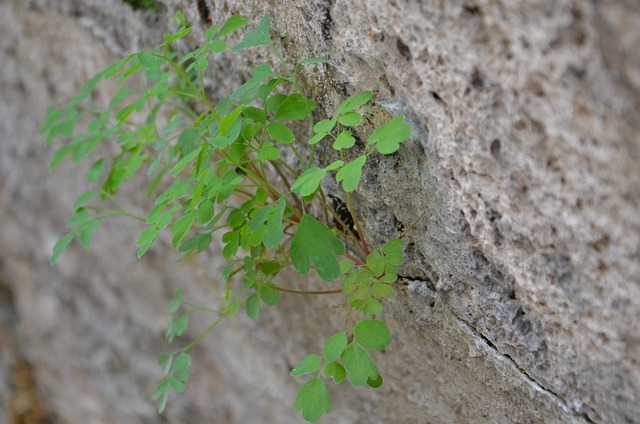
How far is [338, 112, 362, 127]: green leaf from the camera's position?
1108 mm

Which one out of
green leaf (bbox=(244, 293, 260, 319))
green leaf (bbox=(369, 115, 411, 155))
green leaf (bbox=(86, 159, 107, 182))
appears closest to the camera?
green leaf (bbox=(369, 115, 411, 155))

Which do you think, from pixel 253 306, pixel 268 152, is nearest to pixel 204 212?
pixel 268 152

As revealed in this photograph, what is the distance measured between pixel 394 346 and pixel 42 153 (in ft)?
5.31

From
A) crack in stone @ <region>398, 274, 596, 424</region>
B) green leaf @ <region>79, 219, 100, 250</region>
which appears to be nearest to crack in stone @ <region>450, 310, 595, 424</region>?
crack in stone @ <region>398, 274, 596, 424</region>

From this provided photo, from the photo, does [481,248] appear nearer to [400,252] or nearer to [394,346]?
[400,252]

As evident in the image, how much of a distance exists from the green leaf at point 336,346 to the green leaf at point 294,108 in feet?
1.32

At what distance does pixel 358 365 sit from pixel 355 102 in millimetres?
446

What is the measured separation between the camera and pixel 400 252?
119 centimetres

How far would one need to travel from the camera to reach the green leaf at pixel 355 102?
3.66 feet

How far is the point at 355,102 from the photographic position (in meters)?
1.12

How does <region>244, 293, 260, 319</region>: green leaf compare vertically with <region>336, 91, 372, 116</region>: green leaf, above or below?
below

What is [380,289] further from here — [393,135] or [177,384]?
[177,384]

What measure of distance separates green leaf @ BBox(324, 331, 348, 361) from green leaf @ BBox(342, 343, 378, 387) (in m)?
0.01

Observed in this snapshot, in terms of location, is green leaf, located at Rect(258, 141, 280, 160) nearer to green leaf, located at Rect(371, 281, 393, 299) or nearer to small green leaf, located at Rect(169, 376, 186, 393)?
green leaf, located at Rect(371, 281, 393, 299)
